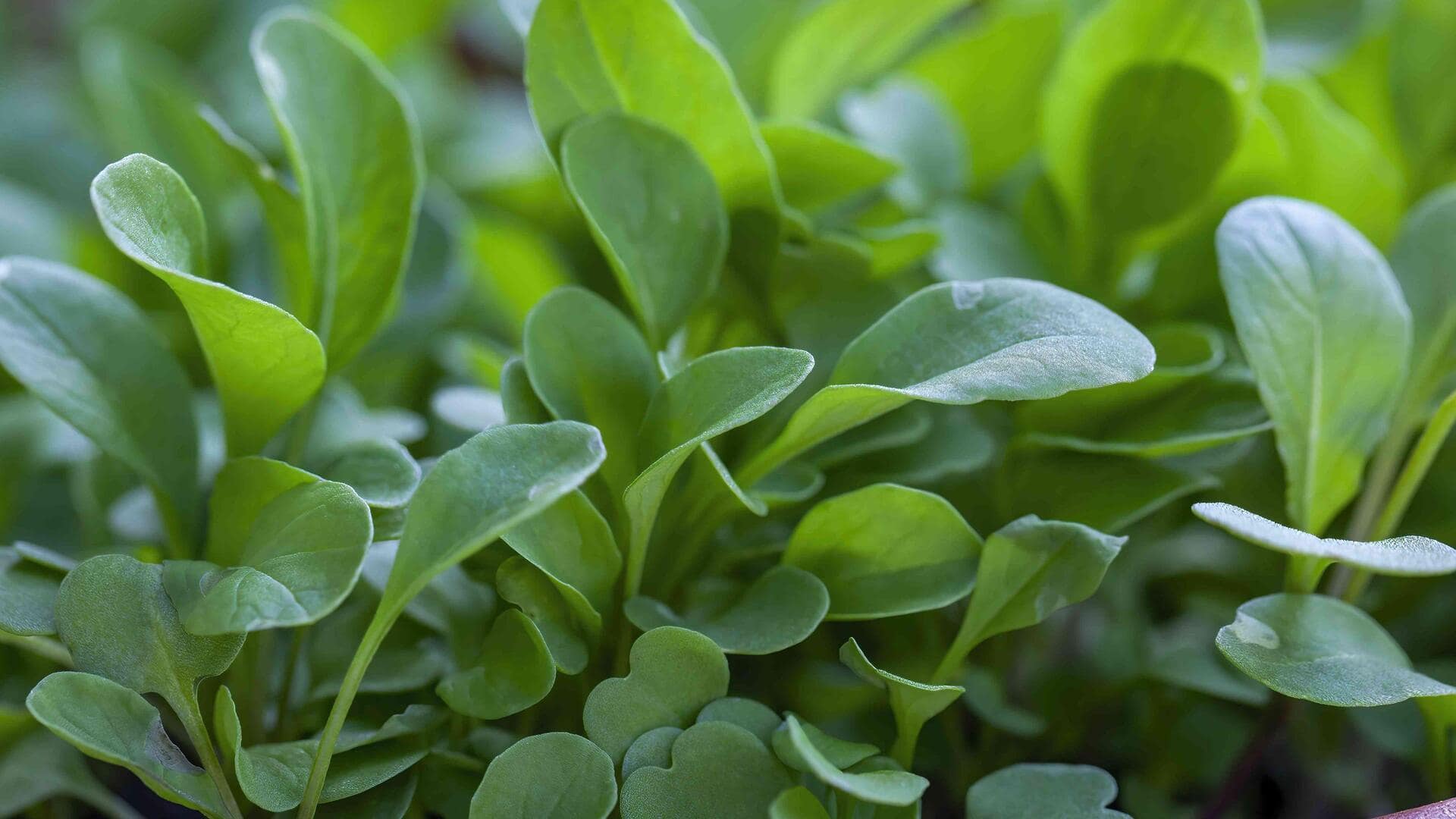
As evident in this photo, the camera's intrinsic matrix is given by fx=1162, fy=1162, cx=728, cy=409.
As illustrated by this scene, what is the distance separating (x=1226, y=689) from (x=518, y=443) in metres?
0.23

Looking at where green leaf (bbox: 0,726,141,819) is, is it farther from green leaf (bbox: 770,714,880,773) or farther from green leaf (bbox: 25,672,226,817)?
green leaf (bbox: 770,714,880,773)

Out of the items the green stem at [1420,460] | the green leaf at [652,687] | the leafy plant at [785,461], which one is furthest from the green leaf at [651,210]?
Result: the green stem at [1420,460]

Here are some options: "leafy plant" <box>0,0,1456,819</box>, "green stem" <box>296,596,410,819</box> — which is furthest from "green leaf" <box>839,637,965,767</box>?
"green stem" <box>296,596,410,819</box>

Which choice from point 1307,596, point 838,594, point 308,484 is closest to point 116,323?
point 308,484

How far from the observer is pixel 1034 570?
0.30 m

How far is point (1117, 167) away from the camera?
403 mm

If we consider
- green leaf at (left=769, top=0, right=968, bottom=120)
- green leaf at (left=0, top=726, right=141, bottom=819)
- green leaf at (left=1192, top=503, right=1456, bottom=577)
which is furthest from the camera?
green leaf at (left=769, top=0, right=968, bottom=120)

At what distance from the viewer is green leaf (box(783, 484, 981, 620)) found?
1.01 ft

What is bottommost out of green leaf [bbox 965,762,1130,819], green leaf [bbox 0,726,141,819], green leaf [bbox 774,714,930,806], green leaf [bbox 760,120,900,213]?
green leaf [bbox 0,726,141,819]

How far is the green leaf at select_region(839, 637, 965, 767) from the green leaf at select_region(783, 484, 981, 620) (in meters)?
0.02

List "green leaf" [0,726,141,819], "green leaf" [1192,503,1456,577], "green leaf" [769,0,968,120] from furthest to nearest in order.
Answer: "green leaf" [769,0,968,120] < "green leaf" [0,726,141,819] < "green leaf" [1192,503,1456,577]

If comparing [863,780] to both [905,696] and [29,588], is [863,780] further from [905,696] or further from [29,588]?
[29,588]

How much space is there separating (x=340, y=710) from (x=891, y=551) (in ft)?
0.48

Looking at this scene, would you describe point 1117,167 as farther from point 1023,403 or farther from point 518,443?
point 518,443
